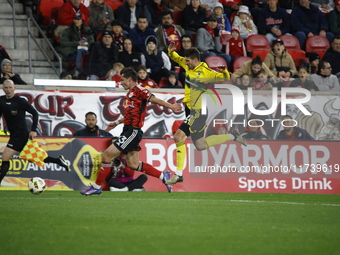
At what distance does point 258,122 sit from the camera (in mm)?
13625

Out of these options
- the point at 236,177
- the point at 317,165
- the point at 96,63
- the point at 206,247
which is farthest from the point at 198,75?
the point at 206,247

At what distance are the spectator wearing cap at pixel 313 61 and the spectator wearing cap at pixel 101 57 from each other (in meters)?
5.63

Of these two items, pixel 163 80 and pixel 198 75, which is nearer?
pixel 198 75

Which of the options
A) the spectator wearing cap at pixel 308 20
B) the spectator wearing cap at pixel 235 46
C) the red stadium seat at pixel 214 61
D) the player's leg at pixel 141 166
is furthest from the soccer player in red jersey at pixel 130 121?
the spectator wearing cap at pixel 308 20

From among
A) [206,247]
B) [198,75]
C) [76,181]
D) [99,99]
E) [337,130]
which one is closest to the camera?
[206,247]

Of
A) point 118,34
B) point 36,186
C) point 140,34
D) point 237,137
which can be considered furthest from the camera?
point 140,34

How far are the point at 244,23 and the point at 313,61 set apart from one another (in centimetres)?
264

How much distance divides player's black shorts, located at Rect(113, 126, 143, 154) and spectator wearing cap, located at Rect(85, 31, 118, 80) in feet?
15.5

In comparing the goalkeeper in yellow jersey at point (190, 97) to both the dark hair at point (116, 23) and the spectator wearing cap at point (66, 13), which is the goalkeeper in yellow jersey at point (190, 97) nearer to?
the dark hair at point (116, 23)

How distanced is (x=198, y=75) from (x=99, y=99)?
12.4 ft

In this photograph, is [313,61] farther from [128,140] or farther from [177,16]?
[128,140]

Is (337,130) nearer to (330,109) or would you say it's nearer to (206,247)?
(330,109)

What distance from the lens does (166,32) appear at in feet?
54.4

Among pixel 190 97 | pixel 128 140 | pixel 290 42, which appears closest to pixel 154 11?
pixel 290 42
